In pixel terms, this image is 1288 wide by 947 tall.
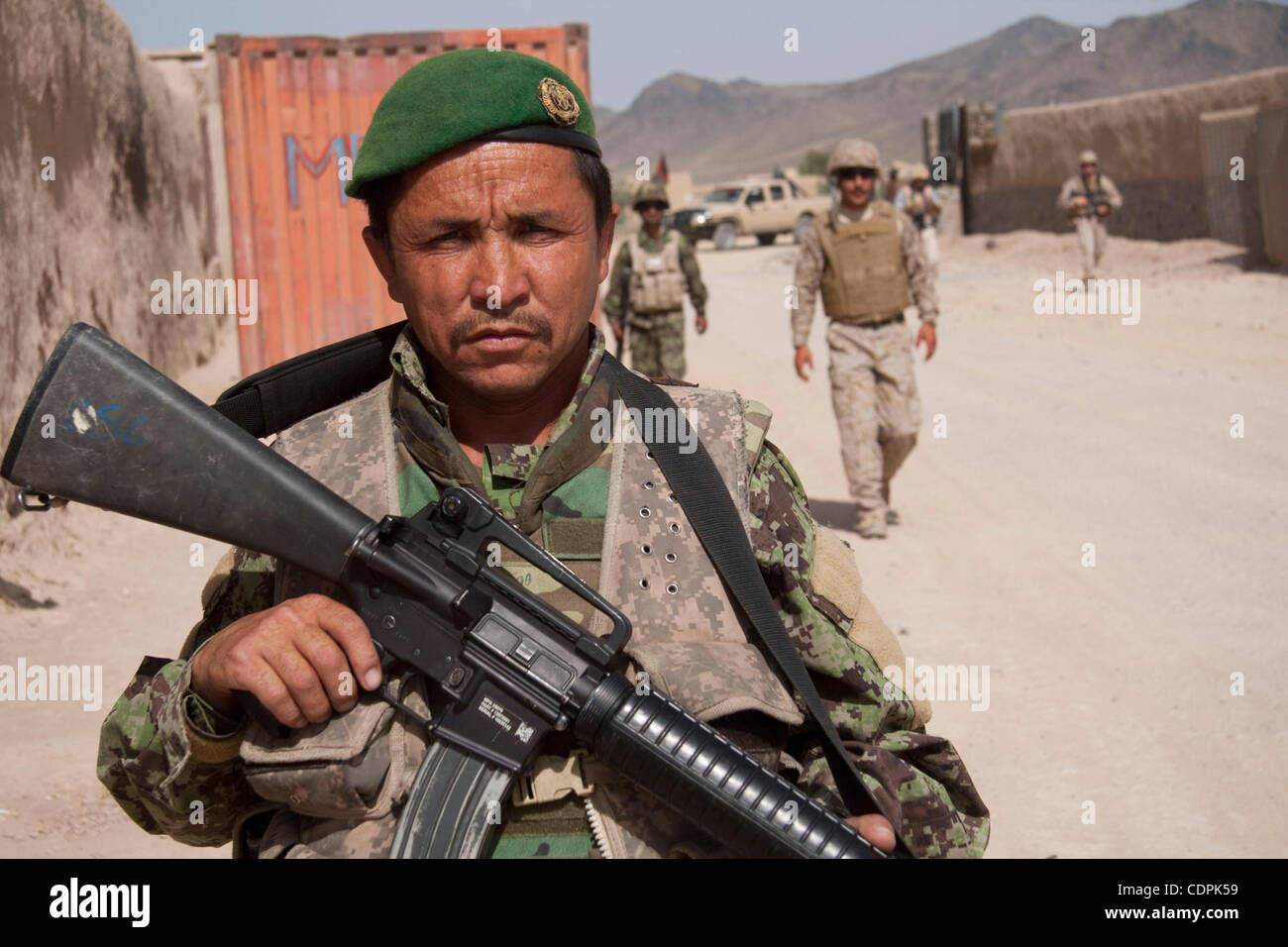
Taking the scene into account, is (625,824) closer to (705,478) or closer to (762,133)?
(705,478)

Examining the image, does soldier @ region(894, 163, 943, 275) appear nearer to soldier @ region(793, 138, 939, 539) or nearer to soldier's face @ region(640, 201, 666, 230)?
soldier's face @ region(640, 201, 666, 230)

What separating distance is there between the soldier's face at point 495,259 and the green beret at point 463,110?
0.03 metres

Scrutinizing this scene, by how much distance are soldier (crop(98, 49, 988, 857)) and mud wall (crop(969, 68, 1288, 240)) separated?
17285 mm

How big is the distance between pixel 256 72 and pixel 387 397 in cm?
745

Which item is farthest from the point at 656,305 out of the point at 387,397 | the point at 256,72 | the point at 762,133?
the point at 762,133

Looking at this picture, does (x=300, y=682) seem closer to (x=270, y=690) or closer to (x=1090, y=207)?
(x=270, y=690)

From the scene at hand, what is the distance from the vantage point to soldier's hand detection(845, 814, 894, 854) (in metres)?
1.56

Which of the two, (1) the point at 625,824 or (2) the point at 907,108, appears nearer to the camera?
(1) the point at 625,824

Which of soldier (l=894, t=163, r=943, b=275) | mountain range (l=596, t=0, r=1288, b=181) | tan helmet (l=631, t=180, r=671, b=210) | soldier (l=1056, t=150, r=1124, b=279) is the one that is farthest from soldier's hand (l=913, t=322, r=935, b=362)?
mountain range (l=596, t=0, r=1288, b=181)

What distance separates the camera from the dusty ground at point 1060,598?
387 cm

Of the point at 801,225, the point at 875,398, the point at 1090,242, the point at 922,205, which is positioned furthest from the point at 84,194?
the point at 801,225

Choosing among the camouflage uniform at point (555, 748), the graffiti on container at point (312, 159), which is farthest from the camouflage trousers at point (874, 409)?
the camouflage uniform at point (555, 748)
